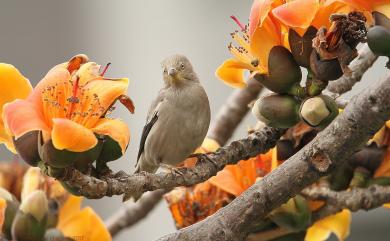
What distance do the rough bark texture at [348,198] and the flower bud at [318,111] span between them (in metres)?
0.38

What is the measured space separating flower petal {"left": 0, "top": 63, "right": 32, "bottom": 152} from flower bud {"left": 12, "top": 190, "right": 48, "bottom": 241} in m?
0.30

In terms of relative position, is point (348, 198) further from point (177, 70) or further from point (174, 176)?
point (177, 70)

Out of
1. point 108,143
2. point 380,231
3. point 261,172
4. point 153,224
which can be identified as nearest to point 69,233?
point 261,172

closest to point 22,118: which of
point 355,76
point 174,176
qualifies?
point 174,176

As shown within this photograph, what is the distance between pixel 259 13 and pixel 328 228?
0.58 metres

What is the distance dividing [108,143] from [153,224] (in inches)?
199

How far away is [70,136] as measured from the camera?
1169 mm

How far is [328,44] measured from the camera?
1276mm

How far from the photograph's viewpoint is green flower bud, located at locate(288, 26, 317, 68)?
1.32 metres

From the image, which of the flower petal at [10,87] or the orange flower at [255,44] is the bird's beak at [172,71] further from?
the flower petal at [10,87]

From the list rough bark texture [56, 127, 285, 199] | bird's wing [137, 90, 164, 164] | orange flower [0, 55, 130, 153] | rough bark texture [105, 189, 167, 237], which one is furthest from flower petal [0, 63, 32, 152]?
rough bark texture [105, 189, 167, 237]

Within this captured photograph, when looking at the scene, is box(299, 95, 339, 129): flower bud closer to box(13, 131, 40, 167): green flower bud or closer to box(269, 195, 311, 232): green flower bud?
box(269, 195, 311, 232): green flower bud

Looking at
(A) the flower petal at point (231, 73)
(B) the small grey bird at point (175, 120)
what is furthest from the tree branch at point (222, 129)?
(A) the flower petal at point (231, 73)

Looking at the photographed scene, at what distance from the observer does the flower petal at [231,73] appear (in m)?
1.42
